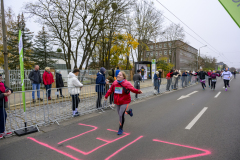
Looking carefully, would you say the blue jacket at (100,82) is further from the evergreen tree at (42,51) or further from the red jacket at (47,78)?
the evergreen tree at (42,51)

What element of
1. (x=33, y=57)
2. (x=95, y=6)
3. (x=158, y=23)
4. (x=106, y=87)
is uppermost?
(x=158, y=23)

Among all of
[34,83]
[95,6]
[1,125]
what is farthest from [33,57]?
[1,125]

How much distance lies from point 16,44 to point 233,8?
1001 inches

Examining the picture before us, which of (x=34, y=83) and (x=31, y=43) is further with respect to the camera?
(x=31, y=43)

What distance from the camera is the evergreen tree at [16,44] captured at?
2170cm

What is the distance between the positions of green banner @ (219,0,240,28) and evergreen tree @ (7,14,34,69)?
24420 mm

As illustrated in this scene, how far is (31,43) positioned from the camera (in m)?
24.0

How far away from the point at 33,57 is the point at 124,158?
2558cm

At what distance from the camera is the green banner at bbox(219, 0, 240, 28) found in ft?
7.32

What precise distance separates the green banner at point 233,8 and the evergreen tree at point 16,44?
80.1 feet

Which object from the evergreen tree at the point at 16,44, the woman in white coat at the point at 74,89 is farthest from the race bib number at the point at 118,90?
the evergreen tree at the point at 16,44

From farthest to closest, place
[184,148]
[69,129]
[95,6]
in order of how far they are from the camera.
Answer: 1. [95,6]
2. [69,129]
3. [184,148]

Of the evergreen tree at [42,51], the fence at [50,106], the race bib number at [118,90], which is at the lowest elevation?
the fence at [50,106]

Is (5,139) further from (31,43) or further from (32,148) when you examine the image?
(31,43)
